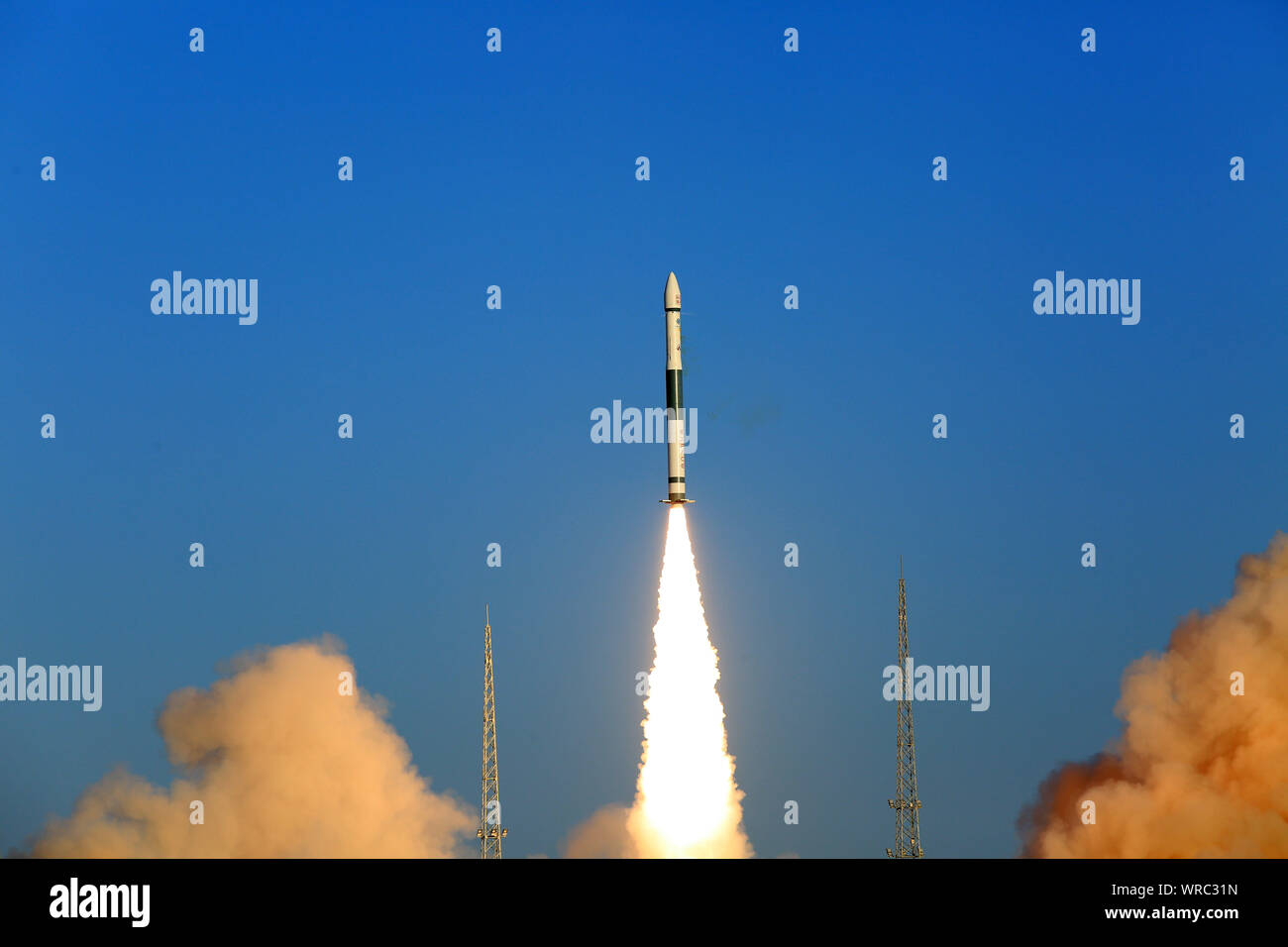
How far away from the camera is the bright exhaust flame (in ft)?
358

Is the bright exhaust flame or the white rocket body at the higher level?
the white rocket body

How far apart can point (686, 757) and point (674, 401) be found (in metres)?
16.7

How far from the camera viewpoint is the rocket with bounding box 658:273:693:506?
106375mm

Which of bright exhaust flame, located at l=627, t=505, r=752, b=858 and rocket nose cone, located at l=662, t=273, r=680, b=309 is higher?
rocket nose cone, located at l=662, t=273, r=680, b=309

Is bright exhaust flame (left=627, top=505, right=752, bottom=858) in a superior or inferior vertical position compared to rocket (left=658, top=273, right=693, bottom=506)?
inferior

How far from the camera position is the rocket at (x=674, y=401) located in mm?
106375

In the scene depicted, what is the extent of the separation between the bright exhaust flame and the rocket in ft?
20.2

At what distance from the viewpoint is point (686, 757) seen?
109250mm

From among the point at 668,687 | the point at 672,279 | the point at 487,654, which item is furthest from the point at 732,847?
the point at 672,279

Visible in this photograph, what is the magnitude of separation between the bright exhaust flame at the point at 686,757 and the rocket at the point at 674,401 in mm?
6144
